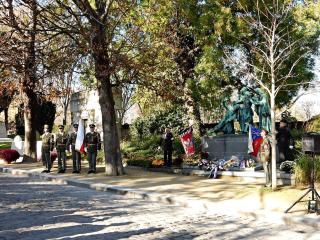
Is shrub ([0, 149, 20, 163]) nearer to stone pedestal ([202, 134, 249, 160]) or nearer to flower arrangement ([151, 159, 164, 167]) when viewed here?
flower arrangement ([151, 159, 164, 167])

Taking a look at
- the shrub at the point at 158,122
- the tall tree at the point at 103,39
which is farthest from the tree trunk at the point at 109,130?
the shrub at the point at 158,122

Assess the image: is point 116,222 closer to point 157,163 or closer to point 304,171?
point 304,171

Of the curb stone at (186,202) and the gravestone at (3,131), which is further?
the gravestone at (3,131)

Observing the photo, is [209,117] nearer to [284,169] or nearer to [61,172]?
[61,172]

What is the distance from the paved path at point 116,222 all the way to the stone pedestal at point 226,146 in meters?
7.80

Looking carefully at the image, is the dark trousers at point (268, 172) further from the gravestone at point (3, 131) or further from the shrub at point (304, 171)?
the gravestone at point (3, 131)

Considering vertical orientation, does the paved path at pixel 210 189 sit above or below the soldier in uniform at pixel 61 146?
below

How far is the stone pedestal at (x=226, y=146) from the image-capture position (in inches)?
786

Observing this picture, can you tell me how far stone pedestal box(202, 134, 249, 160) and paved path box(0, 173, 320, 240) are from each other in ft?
25.6

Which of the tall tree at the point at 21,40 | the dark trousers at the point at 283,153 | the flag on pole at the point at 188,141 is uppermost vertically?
the tall tree at the point at 21,40

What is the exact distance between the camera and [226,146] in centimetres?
2061

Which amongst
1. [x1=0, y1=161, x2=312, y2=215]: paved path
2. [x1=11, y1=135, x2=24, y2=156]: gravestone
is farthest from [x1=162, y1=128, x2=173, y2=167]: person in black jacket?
[x1=11, y1=135, x2=24, y2=156]: gravestone

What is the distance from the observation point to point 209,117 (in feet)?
123

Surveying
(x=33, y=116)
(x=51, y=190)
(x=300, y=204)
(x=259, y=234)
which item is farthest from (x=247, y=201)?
(x=33, y=116)
